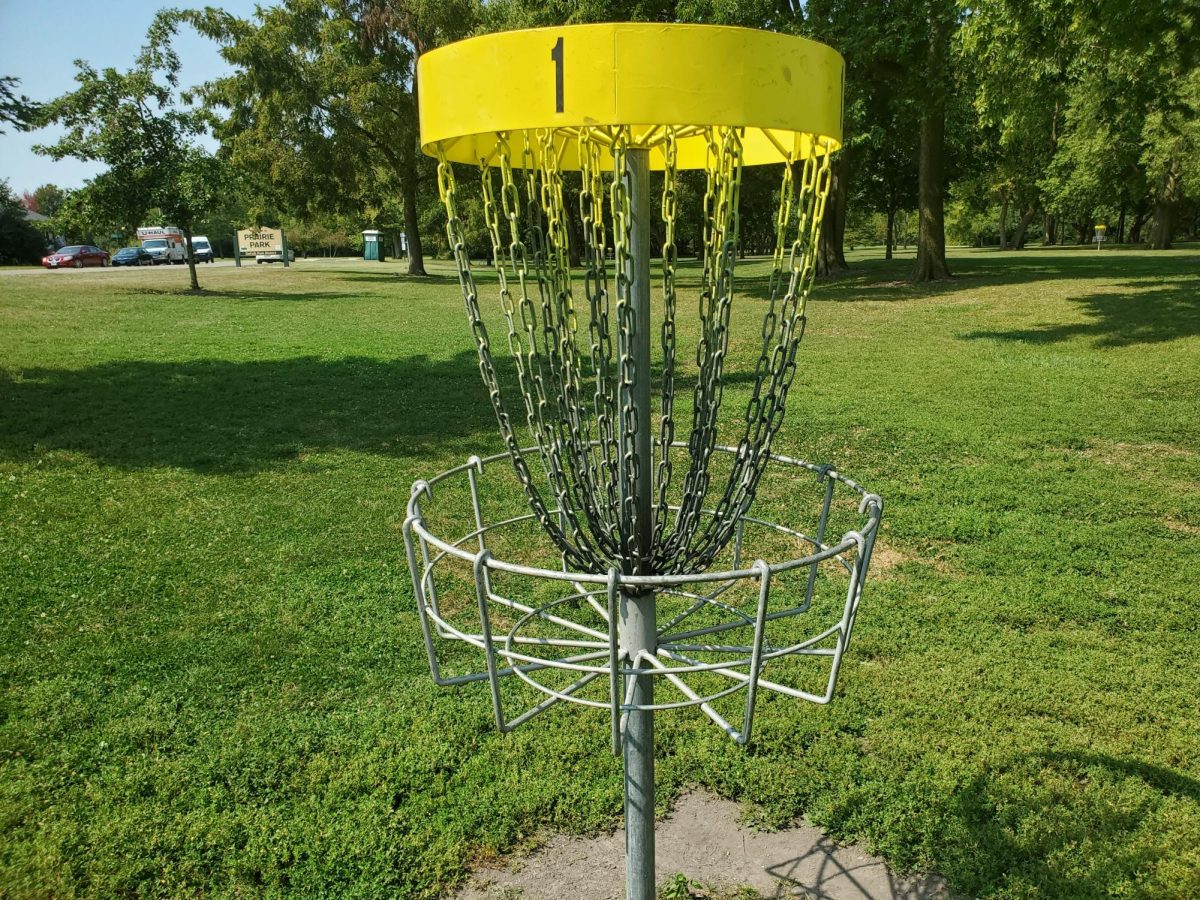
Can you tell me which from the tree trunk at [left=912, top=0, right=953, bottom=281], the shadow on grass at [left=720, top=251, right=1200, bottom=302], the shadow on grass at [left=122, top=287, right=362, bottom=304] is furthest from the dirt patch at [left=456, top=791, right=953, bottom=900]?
the shadow on grass at [left=122, top=287, right=362, bottom=304]

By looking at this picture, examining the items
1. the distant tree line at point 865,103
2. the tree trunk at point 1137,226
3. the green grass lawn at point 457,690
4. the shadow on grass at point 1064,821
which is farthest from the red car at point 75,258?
the tree trunk at point 1137,226

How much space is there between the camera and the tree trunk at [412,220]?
33.9 m

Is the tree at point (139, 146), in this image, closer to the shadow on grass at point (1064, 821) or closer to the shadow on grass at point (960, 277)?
the shadow on grass at point (960, 277)

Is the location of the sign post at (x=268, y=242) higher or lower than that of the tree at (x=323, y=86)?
lower

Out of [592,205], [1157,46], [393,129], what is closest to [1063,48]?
[1157,46]

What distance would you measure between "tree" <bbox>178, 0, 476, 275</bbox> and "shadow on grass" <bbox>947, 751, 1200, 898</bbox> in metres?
30.2

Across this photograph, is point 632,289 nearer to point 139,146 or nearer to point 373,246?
point 139,146

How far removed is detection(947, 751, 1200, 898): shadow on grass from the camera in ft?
10.7

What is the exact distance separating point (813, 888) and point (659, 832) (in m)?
0.68

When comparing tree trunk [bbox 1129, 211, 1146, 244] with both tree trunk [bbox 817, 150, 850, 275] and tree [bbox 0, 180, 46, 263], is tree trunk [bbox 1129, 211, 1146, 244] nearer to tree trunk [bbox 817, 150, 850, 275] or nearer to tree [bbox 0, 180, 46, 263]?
tree trunk [bbox 817, 150, 850, 275]

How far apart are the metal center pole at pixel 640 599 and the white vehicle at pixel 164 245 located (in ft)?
188

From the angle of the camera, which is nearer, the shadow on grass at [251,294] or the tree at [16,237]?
the shadow on grass at [251,294]

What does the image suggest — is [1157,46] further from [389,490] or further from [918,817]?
[918,817]

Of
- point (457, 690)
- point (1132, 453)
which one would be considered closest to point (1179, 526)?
point (1132, 453)
